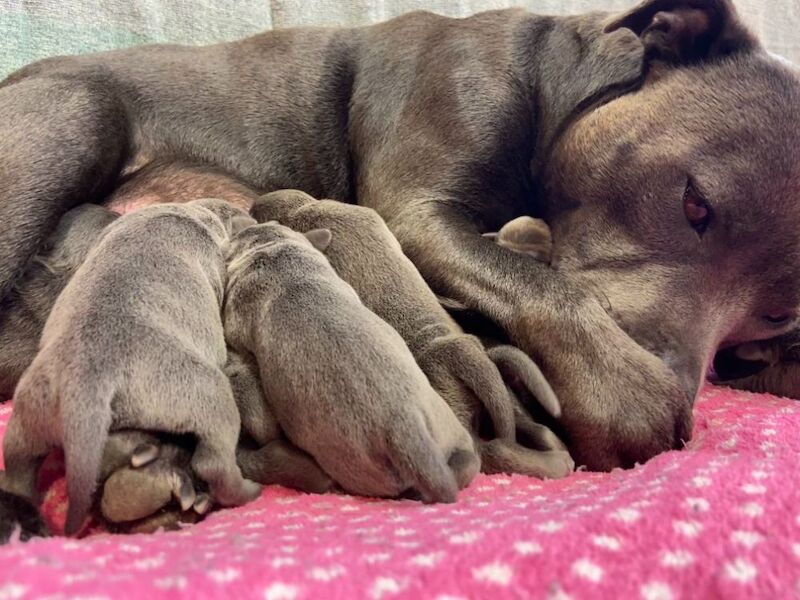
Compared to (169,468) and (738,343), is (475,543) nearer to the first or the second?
(169,468)

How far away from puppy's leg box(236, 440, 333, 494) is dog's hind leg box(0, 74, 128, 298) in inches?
34.7

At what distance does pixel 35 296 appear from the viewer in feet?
6.06

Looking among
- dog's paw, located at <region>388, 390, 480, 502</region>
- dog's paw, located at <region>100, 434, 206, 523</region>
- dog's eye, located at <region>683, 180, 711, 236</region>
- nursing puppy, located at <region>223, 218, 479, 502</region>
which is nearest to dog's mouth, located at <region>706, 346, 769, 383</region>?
dog's eye, located at <region>683, 180, 711, 236</region>

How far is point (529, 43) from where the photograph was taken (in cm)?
218

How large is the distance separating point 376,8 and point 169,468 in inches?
100

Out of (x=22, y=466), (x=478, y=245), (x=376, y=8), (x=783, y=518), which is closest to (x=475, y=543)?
(x=783, y=518)

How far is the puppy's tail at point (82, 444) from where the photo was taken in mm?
1015

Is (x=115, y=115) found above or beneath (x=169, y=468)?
above

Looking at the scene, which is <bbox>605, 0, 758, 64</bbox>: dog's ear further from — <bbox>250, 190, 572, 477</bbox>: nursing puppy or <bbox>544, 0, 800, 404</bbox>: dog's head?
<bbox>250, 190, 572, 477</bbox>: nursing puppy

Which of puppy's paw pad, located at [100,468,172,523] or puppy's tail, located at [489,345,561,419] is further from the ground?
puppy's paw pad, located at [100,468,172,523]

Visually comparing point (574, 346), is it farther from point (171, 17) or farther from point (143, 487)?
point (171, 17)

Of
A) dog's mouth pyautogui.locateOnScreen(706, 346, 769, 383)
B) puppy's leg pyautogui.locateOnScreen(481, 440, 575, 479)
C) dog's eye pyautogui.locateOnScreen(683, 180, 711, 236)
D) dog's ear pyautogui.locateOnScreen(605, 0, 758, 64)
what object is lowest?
dog's mouth pyautogui.locateOnScreen(706, 346, 769, 383)

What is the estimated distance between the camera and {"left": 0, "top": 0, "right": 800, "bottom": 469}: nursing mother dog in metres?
1.67

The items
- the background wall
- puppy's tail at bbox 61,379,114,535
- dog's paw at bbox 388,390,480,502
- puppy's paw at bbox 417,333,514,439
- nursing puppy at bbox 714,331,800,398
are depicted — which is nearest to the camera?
puppy's tail at bbox 61,379,114,535
